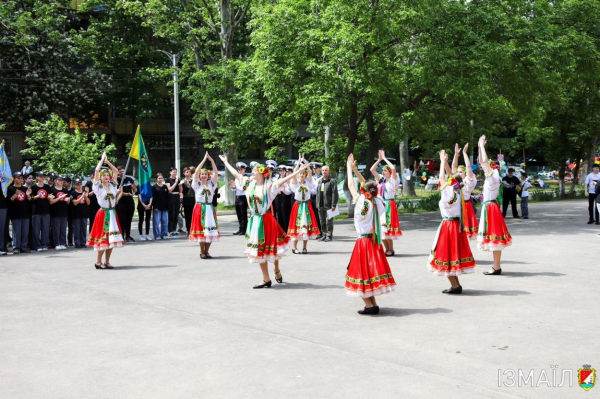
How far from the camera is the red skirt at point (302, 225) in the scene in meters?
16.2

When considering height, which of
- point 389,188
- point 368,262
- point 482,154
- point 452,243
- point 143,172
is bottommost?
point 368,262

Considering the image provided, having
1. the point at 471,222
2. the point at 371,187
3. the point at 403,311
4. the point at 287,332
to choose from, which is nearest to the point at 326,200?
the point at 471,222

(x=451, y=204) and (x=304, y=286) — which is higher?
(x=451, y=204)

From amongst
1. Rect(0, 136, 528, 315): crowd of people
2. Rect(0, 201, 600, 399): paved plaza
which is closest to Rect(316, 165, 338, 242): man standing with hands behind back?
Rect(0, 136, 528, 315): crowd of people

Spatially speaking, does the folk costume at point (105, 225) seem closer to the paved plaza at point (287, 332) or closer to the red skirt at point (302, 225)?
the paved plaza at point (287, 332)

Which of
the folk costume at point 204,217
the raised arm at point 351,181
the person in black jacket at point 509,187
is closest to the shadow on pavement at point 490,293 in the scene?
the raised arm at point 351,181

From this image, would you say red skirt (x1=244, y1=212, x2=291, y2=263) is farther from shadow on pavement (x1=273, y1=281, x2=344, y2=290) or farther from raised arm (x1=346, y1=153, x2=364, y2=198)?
raised arm (x1=346, y1=153, x2=364, y2=198)

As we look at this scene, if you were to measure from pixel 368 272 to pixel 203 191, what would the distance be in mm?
6857

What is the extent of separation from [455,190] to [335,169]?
13251 mm

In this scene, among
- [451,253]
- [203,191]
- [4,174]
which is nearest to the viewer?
[451,253]

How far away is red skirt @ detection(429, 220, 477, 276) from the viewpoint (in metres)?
10.7

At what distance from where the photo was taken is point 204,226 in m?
15.3

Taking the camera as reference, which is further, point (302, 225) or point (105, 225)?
point (302, 225)

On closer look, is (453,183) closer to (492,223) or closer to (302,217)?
(492,223)
